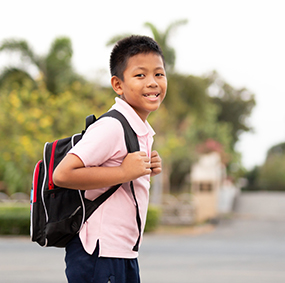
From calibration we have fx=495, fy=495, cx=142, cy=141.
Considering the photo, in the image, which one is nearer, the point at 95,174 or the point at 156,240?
the point at 95,174

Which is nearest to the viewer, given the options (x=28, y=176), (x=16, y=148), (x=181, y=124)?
(x=16, y=148)

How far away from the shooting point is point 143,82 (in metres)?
1.89

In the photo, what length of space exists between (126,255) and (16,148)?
50.5 feet

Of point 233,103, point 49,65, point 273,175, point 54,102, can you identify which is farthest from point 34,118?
point 273,175

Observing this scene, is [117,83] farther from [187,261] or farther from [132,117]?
[187,261]

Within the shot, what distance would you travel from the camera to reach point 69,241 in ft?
6.02

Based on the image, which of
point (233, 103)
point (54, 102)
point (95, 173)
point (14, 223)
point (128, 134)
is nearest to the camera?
point (95, 173)

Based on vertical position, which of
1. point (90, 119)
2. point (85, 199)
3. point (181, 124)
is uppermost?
point (181, 124)

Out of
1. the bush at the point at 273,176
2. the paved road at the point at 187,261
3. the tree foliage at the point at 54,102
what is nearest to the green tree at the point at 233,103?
the bush at the point at 273,176

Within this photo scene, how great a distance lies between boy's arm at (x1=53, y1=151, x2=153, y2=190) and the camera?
5.57 feet

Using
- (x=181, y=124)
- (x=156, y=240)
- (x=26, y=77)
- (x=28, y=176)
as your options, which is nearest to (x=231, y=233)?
(x=156, y=240)

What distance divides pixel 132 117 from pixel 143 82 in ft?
0.46

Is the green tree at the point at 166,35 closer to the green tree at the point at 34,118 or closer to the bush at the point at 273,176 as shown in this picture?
the green tree at the point at 34,118

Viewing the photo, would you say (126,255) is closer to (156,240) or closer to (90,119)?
(90,119)
